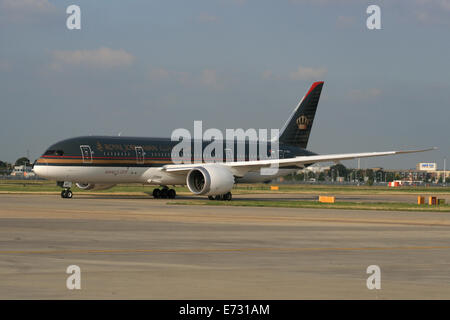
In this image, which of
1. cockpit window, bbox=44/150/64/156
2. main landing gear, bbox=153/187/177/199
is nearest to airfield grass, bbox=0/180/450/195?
main landing gear, bbox=153/187/177/199

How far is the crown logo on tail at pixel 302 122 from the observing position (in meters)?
60.0

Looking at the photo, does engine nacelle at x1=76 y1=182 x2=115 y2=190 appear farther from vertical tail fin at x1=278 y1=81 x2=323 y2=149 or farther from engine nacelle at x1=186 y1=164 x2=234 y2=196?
vertical tail fin at x1=278 y1=81 x2=323 y2=149

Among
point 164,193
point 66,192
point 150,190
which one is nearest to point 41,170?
point 66,192

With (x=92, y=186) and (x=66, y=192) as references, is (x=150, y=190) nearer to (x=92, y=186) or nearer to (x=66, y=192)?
(x=92, y=186)

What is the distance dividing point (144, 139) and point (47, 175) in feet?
24.3

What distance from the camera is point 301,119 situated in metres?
60.0

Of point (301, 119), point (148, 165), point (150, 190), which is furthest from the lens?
point (150, 190)

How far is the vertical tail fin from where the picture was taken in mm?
59844

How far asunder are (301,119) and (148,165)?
1482 cm

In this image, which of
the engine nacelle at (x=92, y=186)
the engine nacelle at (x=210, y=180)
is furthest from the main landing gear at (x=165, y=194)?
the engine nacelle at (x=210, y=180)

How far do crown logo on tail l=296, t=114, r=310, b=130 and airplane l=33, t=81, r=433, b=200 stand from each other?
12.4 ft
